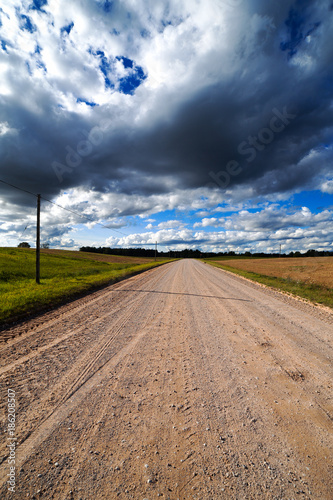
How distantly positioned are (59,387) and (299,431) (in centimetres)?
319

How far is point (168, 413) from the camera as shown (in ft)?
Result: 9.07

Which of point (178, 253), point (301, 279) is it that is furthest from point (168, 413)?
point (178, 253)

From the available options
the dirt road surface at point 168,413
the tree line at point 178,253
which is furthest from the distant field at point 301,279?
the tree line at point 178,253

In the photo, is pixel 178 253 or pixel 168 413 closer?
pixel 168 413

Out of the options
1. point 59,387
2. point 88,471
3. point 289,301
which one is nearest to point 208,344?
point 59,387

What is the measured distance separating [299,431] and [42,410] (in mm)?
3110

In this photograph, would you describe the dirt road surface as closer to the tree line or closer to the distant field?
the distant field

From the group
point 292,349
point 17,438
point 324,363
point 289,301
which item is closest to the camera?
point 17,438

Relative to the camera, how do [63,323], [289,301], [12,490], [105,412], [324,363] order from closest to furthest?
[12,490] < [105,412] < [324,363] < [63,323] < [289,301]

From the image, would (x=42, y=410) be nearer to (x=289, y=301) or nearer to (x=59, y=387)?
(x=59, y=387)

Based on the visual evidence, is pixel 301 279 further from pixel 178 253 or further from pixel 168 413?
pixel 178 253

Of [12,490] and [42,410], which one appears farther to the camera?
[42,410]

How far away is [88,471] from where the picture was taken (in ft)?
6.56

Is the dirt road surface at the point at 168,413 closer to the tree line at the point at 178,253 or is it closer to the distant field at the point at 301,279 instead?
the distant field at the point at 301,279
